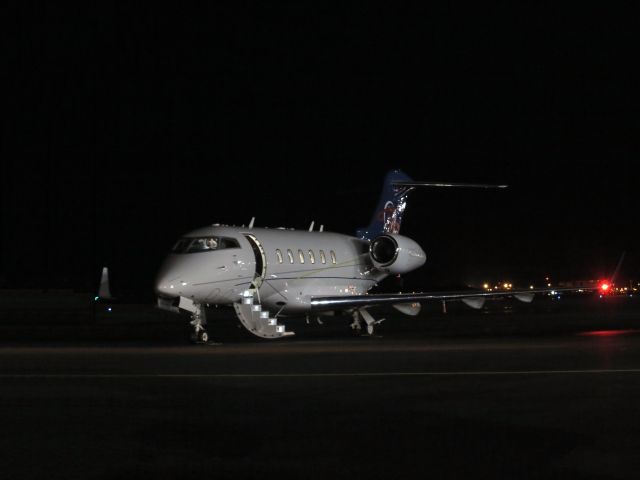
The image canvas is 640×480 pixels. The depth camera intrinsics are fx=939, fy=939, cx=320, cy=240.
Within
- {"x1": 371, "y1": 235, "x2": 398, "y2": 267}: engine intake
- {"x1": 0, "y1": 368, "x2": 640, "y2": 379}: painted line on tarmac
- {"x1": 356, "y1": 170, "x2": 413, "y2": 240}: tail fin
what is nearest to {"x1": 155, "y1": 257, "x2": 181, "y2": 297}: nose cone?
{"x1": 0, "y1": 368, "x2": 640, "y2": 379}: painted line on tarmac

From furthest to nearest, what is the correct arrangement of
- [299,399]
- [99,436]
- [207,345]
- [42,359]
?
[207,345]
[42,359]
[299,399]
[99,436]

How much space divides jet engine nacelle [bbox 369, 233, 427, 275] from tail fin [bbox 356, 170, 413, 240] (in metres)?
2.68

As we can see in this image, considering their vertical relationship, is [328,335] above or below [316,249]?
below

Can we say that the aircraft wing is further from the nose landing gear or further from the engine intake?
the nose landing gear

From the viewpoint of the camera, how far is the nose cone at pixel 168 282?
22.5 m

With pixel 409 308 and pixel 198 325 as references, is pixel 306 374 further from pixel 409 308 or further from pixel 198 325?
pixel 409 308

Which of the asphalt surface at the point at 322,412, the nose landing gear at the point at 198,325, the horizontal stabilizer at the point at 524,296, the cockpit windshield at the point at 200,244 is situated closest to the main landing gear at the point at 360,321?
the horizontal stabilizer at the point at 524,296

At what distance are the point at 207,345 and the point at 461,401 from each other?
1182 cm

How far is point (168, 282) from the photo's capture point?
888 inches

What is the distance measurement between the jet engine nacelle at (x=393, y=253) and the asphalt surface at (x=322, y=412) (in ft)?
30.5

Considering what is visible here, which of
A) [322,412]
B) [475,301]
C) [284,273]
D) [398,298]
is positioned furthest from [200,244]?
[322,412]

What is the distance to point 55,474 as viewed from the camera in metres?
7.12

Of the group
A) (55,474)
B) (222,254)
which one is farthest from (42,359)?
(55,474)

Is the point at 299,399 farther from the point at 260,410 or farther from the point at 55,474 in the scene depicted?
the point at 55,474
